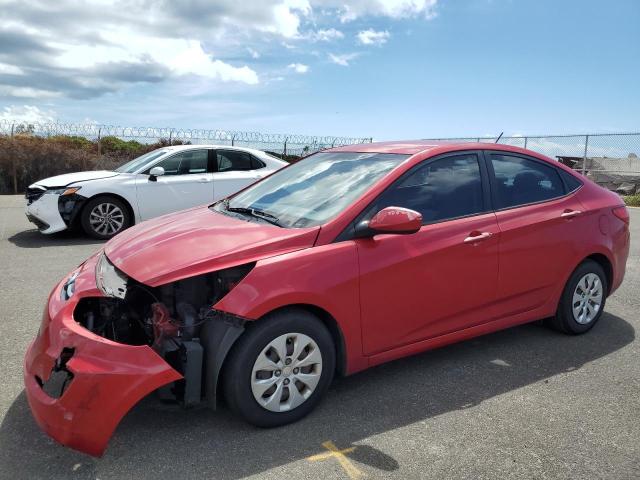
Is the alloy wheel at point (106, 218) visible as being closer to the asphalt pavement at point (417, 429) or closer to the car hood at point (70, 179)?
the car hood at point (70, 179)

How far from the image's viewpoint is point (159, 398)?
119 inches

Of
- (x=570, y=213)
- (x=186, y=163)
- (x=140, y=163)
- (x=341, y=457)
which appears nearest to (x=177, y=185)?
(x=186, y=163)

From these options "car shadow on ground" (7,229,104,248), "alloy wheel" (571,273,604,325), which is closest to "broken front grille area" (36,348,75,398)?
"alloy wheel" (571,273,604,325)

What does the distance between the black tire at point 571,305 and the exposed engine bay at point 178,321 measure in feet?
9.23

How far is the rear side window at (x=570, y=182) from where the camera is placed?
15.3 feet

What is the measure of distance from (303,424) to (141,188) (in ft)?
22.1

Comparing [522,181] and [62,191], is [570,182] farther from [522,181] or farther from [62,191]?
[62,191]

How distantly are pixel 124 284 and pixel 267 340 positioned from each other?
886 millimetres

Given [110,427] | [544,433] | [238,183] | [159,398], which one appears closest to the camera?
[110,427]

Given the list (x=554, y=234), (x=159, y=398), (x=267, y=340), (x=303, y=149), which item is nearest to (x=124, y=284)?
(x=159, y=398)

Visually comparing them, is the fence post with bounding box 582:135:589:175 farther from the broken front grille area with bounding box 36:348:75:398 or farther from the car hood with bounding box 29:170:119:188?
the broken front grille area with bounding box 36:348:75:398

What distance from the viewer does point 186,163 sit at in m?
9.55

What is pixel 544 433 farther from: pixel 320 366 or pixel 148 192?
pixel 148 192

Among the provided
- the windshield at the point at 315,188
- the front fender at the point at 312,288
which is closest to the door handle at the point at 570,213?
the windshield at the point at 315,188
